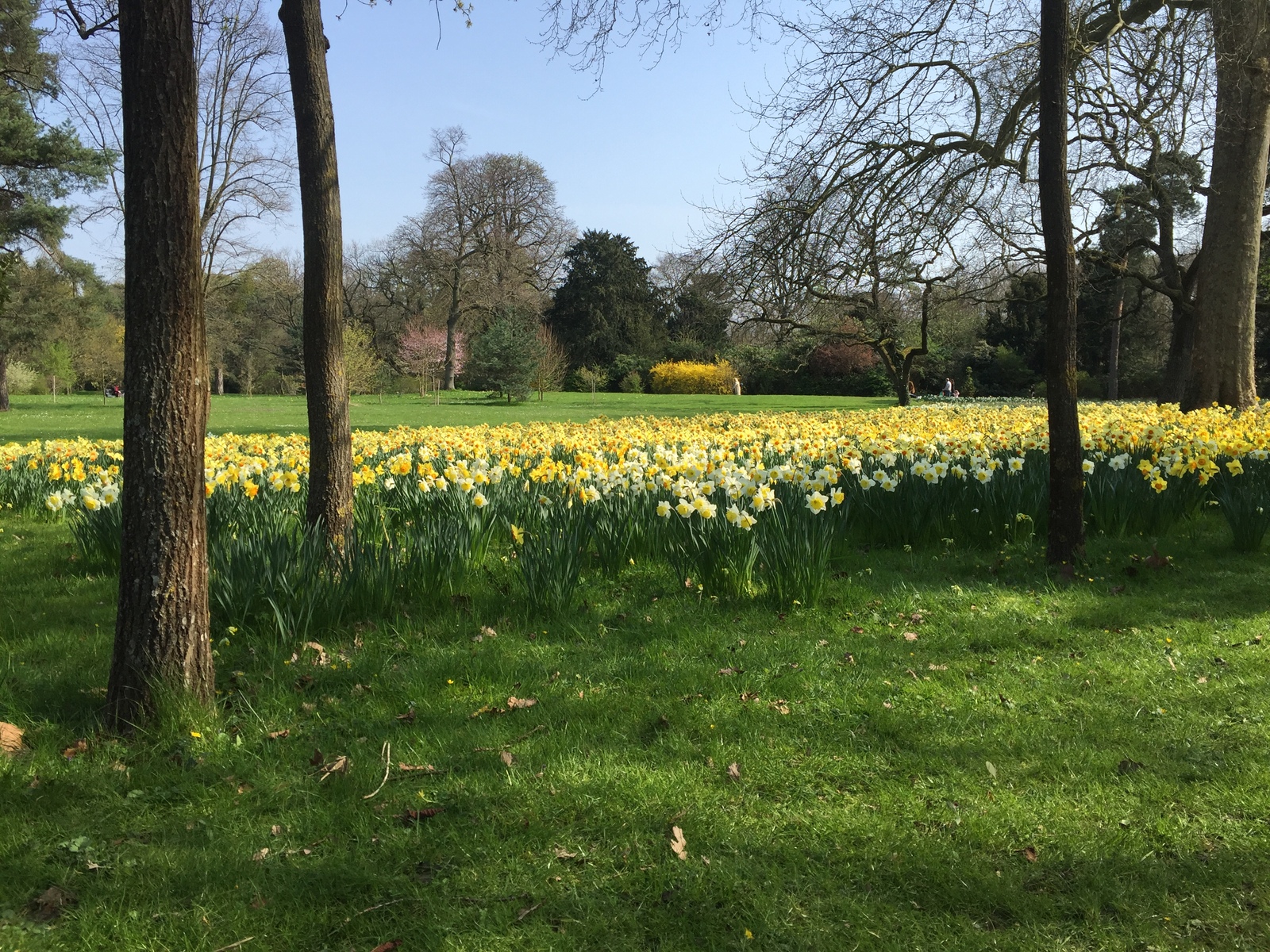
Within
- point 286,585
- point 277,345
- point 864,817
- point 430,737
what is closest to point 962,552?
point 864,817

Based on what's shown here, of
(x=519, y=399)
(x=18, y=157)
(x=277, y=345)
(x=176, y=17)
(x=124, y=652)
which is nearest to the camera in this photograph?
(x=176, y=17)

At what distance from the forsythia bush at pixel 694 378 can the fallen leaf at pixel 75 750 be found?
3870 centimetres

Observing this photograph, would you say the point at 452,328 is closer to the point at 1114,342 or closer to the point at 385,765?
the point at 1114,342

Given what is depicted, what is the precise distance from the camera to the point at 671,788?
251 centimetres

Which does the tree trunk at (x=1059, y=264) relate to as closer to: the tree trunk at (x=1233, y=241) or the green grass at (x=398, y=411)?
the tree trunk at (x=1233, y=241)

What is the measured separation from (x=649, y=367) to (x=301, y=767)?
4318 centimetres

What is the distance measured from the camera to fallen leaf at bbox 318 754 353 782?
262cm

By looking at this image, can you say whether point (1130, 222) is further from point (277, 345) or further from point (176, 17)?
point (277, 345)

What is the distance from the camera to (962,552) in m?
5.23

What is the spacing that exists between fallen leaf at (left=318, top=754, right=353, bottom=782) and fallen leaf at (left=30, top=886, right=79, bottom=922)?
71 centimetres

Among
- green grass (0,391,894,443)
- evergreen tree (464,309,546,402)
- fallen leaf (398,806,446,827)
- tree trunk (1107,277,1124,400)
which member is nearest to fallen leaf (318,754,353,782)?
fallen leaf (398,806,446,827)

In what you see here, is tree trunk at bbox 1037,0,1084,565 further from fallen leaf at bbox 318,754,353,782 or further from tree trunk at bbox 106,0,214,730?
tree trunk at bbox 106,0,214,730

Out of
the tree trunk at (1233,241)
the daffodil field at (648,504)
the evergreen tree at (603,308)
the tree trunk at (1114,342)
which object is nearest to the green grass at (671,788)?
the daffodil field at (648,504)

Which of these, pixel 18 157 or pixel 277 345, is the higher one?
pixel 18 157
